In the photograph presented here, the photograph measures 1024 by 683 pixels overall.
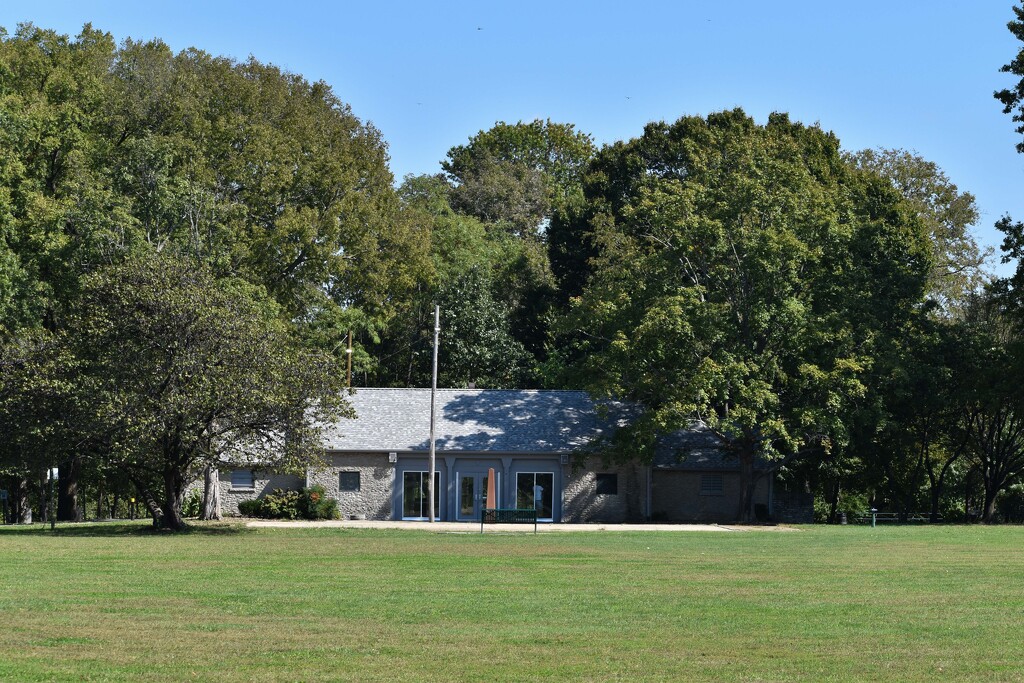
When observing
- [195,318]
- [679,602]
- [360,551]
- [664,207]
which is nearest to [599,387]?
[664,207]

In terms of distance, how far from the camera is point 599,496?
52406 mm

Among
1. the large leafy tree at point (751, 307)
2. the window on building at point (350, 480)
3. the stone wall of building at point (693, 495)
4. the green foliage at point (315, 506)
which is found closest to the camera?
the large leafy tree at point (751, 307)

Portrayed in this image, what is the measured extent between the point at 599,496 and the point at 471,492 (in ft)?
16.6

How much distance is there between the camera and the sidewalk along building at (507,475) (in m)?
51.7

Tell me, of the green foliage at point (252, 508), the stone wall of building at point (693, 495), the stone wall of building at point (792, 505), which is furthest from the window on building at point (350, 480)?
the stone wall of building at point (792, 505)

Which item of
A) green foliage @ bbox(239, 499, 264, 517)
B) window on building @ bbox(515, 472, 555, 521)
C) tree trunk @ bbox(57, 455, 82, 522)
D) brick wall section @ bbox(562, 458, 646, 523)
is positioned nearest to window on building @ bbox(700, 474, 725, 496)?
brick wall section @ bbox(562, 458, 646, 523)

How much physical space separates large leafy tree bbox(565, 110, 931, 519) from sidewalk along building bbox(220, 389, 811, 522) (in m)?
2.56

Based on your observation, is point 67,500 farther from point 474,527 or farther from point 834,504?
point 834,504

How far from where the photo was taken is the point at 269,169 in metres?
50.6

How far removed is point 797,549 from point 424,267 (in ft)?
88.1

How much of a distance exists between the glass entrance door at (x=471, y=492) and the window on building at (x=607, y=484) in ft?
13.5

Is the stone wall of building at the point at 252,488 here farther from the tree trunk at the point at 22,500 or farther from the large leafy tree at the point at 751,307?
the large leafy tree at the point at 751,307

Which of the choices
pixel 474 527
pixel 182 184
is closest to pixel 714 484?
pixel 474 527

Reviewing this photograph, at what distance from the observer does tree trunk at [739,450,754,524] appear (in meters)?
49.8
